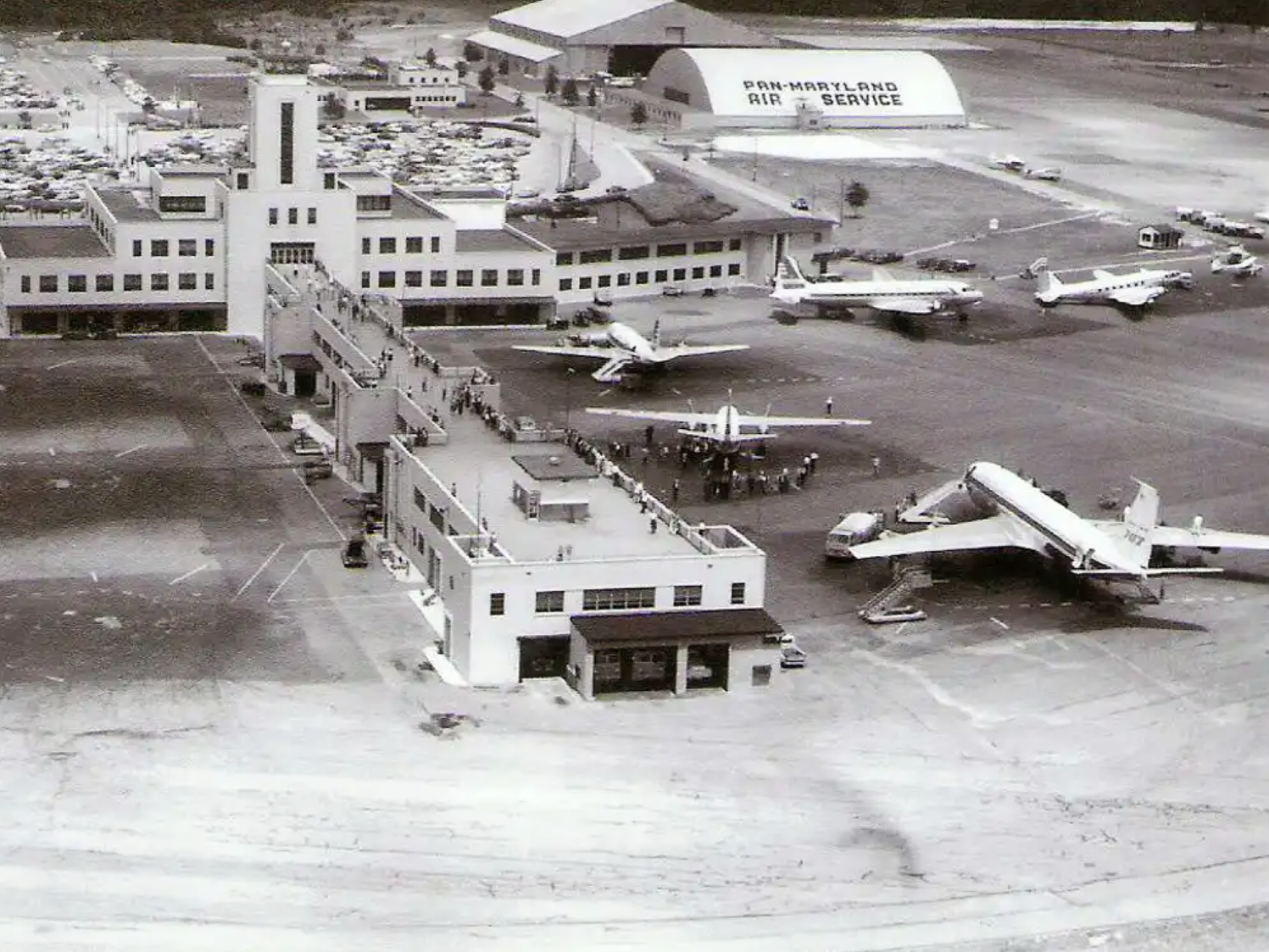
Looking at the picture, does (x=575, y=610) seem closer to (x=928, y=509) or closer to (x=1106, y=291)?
(x=928, y=509)

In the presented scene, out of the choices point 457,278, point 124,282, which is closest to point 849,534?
point 457,278

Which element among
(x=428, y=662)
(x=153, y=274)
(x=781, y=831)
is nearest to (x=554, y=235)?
(x=153, y=274)

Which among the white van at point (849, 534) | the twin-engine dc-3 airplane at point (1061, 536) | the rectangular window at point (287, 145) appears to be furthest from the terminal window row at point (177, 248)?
the twin-engine dc-3 airplane at point (1061, 536)

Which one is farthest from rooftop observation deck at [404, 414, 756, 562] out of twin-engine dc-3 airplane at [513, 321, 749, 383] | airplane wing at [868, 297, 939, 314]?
airplane wing at [868, 297, 939, 314]

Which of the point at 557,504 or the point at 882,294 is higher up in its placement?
the point at 557,504

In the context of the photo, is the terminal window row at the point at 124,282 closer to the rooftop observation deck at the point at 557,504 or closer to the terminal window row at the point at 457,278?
the terminal window row at the point at 457,278

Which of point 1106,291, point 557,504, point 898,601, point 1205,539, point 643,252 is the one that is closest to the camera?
point 557,504
